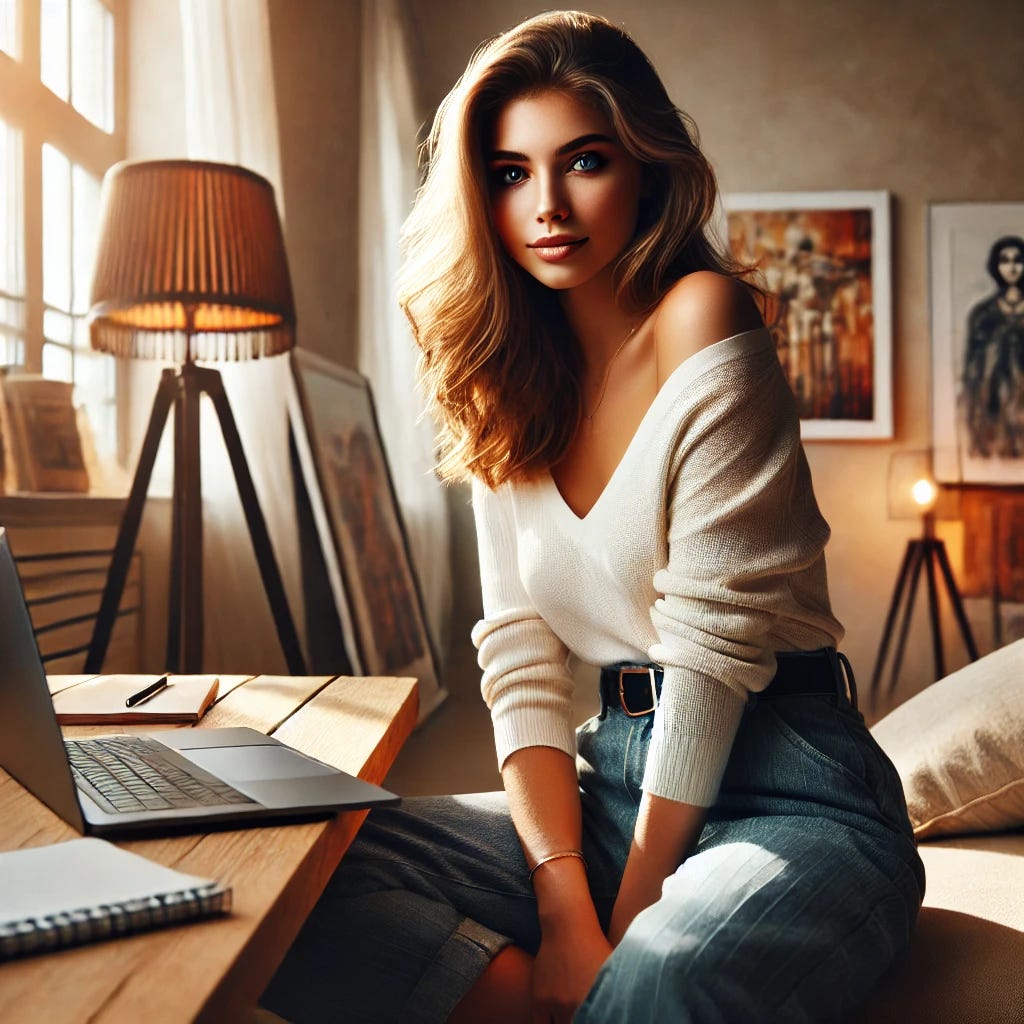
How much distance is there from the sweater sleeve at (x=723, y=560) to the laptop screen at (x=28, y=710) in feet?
1.69

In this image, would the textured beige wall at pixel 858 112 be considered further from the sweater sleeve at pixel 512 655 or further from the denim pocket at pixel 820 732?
the denim pocket at pixel 820 732

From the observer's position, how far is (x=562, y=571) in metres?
1.21

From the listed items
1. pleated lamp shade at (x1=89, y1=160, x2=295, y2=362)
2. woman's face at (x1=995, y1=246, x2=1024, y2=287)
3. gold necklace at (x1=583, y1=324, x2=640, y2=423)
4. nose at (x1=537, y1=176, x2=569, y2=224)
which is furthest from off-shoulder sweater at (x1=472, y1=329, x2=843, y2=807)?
woman's face at (x1=995, y1=246, x2=1024, y2=287)

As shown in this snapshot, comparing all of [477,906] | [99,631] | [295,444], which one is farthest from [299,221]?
[477,906]

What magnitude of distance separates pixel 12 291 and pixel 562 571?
4.45ft

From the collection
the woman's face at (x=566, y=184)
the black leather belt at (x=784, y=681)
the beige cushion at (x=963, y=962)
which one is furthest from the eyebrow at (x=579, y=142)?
the beige cushion at (x=963, y=962)

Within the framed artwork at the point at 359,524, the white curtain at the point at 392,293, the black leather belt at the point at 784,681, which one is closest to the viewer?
the black leather belt at the point at 784,681

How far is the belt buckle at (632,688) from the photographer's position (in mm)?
1125

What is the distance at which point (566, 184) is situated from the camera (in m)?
1.23

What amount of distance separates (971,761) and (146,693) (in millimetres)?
1070

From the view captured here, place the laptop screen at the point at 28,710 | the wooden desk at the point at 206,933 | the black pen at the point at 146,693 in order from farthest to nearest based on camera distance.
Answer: the black pen at the point at 146,693 < the laptop screen at the point at 28,710 < the wooden desk at the point at 206,933

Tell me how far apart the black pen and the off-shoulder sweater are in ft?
1.20

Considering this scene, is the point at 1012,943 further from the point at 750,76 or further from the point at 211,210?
the point at 750,76

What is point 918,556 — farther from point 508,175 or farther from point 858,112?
point 508,175
